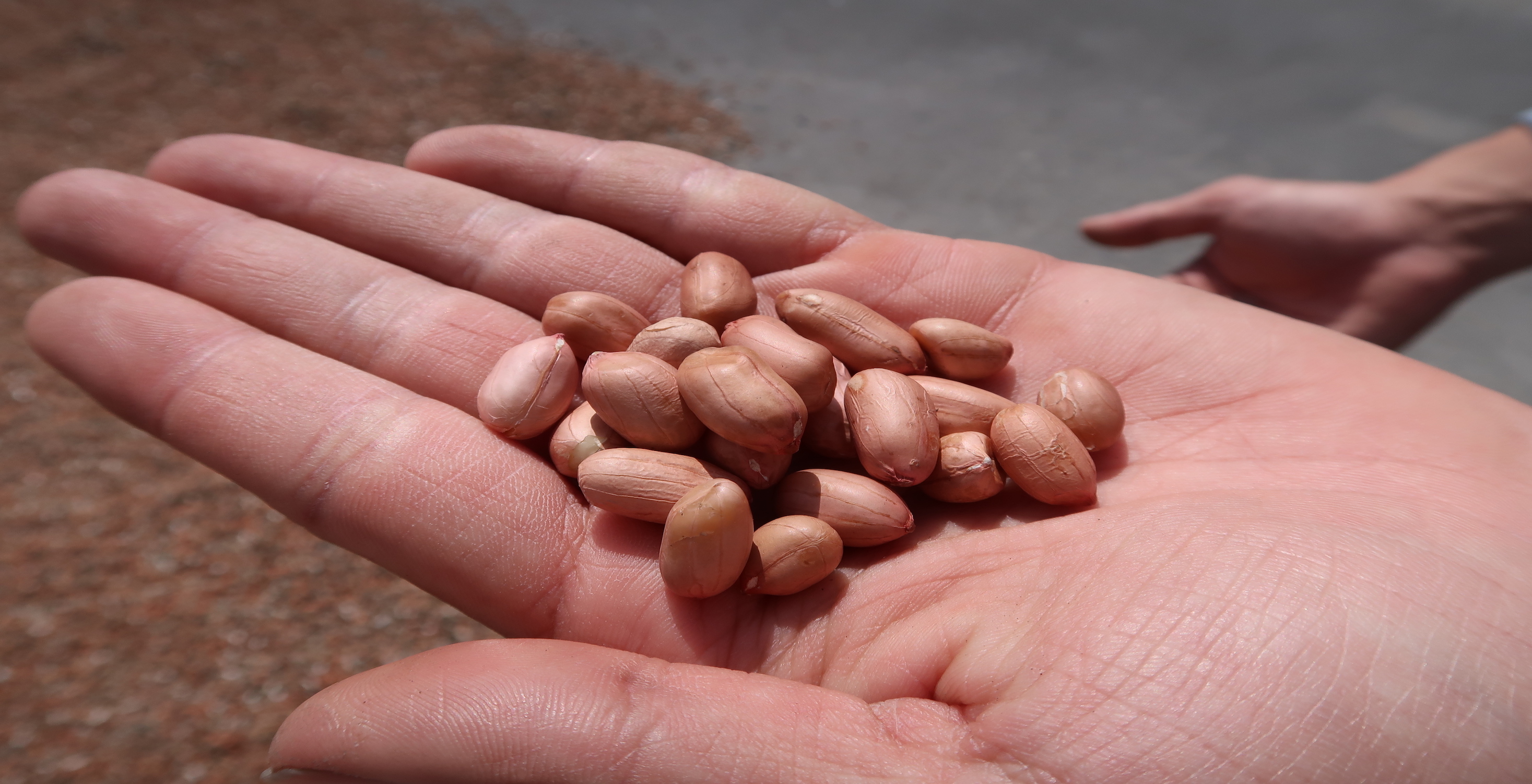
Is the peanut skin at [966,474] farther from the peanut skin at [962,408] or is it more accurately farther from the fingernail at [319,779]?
the fingernail at [319,779]

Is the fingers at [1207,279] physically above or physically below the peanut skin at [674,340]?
below

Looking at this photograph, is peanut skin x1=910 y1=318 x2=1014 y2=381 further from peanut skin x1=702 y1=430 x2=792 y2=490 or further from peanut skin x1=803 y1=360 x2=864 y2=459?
peanut skin x1=702 y1=430 x2=792 y2=490

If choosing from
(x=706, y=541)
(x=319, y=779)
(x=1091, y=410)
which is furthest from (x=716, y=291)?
(x=319, y=779)

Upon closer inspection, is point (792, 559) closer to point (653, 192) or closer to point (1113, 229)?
point (653, 192)

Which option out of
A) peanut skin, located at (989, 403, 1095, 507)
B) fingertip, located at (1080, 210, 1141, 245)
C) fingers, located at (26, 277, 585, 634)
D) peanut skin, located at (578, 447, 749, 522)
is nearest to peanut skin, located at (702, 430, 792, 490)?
peanut skin, located at (578, 447, 749, 522)

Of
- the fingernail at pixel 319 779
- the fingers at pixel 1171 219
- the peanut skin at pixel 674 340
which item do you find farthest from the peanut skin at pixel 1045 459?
the fingers at pixel 1171 219

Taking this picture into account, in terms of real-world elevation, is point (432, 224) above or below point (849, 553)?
above
